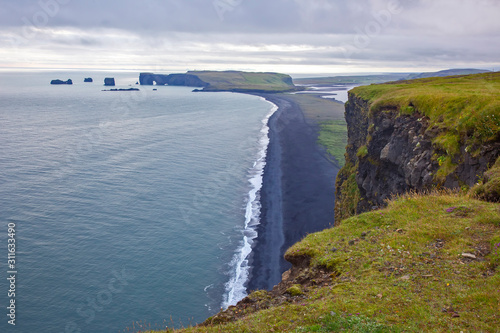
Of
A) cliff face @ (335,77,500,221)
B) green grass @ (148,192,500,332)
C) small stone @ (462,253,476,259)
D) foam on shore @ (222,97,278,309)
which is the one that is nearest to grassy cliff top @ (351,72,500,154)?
cliff face @ (335,77,500,221)

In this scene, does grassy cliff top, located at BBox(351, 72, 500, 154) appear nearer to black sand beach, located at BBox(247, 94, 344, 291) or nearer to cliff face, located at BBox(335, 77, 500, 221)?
cliff face, located at BBox(335, 77, 500, 221)

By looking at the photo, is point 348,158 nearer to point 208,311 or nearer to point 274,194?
point 274,194

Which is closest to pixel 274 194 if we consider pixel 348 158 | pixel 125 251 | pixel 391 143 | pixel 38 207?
pixel 348 158

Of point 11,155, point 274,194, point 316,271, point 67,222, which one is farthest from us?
point 11,155

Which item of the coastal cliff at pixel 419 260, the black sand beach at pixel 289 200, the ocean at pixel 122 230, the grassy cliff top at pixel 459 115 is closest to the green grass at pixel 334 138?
the black sand beach at pixel 289 200

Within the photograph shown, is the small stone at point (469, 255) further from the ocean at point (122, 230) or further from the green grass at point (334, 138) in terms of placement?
the green grass at point (334, 138)

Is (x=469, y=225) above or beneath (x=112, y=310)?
above

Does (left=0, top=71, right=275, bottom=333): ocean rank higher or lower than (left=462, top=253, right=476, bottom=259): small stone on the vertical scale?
lower
